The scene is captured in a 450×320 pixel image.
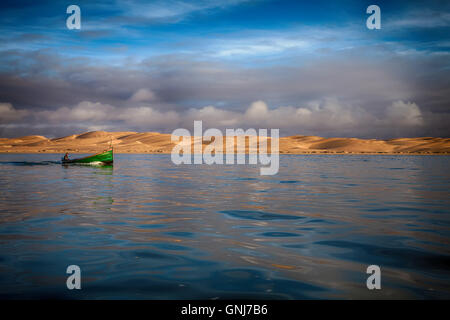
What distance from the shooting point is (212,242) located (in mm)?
10031

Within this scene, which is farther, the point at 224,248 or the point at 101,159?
the point at 101,159

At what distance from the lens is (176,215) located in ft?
47.3

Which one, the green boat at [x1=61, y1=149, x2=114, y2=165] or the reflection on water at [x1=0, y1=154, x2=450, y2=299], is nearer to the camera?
the reflection on water at [x1=0, y1=154, x2=450, y2=299]

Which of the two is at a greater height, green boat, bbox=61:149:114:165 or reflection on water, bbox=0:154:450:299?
green boat, bbox=61:149:114:165

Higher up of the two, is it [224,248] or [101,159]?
[101,159]

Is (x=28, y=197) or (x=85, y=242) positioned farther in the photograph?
(x=28, y=197)

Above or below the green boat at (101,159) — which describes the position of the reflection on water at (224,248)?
below

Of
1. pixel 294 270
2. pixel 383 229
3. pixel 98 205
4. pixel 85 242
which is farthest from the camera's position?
pixel 98 205

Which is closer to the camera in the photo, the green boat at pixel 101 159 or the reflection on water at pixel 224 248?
the reflection on water at pixel 224 248

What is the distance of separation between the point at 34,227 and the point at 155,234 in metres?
Answer: 4.32
